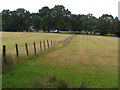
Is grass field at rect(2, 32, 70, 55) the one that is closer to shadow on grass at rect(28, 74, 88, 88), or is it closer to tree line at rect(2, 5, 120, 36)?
shadow on grass at rect(28, 74, 88, 88)

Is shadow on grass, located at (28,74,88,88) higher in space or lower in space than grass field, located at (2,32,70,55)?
lower

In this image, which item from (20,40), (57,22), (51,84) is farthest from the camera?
(57,22)

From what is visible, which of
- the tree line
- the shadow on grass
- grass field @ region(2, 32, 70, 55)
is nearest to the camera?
the shadow on grass

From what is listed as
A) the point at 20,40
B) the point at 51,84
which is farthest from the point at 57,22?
the point at 51,84

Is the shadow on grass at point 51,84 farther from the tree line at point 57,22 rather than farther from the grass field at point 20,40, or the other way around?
the tree line at point 57,22

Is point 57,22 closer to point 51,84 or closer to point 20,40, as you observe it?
point 20,40

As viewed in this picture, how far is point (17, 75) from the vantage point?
29.2 feet

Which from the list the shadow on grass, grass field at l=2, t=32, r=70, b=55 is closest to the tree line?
grass field at l=2, t=32, r=70, b=55

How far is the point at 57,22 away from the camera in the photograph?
384ft

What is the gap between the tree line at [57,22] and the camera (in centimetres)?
11344

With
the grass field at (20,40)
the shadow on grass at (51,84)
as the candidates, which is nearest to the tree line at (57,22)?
the grass field at (20,40)

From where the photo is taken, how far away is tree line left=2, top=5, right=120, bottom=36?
113 metres

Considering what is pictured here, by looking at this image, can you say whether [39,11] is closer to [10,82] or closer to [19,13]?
[19,13]

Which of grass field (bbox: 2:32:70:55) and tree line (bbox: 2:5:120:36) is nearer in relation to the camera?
grass field (bbox: 2:32:70:55)
